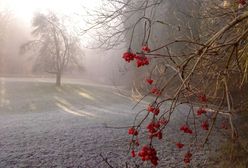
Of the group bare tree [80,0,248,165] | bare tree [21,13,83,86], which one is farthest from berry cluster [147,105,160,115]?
bare tree [21,13,83,86]

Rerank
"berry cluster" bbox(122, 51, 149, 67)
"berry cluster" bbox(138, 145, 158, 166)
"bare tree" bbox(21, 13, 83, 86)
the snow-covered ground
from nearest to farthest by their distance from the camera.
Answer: "berry cluster" bbox(138, 145, 158, 166) → "berry cluster" bbox(122, 51, 149, 67) → the snow-covered ground → "bare tree" bbox(21, 13, 83, 86)

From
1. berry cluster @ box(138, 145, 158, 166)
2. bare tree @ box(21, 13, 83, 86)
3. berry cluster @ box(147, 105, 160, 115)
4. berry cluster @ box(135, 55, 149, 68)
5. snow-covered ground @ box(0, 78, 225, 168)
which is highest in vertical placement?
bare tree @ box(21, 13, 83, 86)

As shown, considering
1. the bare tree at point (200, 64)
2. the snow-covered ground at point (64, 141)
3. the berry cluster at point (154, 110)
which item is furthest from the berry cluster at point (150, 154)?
the snow-covered ground at point (64, 141)

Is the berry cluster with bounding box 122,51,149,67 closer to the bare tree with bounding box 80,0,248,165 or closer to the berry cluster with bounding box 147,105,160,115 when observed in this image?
the bare tree with bounding box 80,0,248,165

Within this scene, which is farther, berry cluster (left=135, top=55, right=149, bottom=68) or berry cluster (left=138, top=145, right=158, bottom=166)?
berry cluster (left=135, top=55, right=149, bottom=68)

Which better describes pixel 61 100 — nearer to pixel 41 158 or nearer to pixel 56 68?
pixel 56 68

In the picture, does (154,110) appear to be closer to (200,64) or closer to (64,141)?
(200,64)

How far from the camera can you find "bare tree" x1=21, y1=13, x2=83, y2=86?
84.6 feet

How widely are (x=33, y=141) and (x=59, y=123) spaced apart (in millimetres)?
3322

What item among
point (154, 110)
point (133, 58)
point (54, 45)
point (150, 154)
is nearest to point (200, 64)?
point (154, 110)

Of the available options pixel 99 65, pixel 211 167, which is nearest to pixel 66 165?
pixel 211 167

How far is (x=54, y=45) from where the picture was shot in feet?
86.2

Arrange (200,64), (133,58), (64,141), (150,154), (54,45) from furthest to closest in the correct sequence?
(54,45) → (64,141) → (200,64) → (133,58) → (150,154)

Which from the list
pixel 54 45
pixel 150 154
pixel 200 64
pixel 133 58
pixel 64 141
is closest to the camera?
pixel 150 154
